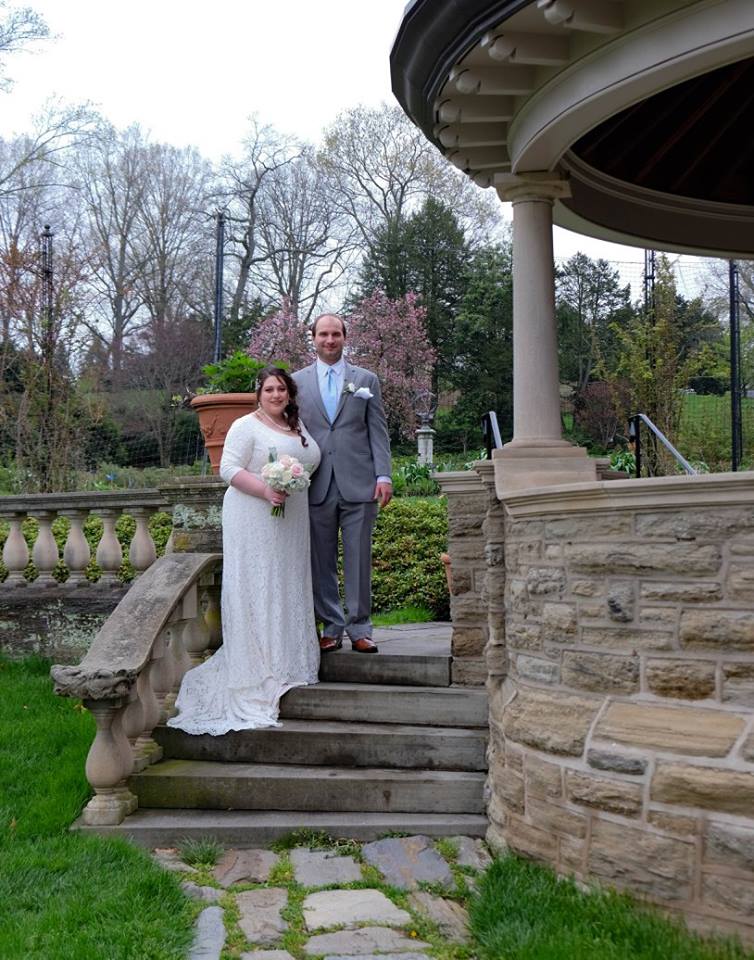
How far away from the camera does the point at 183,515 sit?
546 centimetres

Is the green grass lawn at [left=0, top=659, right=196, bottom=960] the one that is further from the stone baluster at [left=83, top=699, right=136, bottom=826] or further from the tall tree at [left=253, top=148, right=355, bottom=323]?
the tall tree at [left=253, top=148, right=355, bottom=323]

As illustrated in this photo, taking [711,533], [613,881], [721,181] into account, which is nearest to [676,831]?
[613,881]

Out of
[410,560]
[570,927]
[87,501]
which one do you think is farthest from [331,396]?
[410,560]

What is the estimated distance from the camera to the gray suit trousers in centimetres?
507

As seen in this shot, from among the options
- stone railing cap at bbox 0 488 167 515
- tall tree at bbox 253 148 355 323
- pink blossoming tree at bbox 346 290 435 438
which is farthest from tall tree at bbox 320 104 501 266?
stone railing cap at bbox 0 488 167 515

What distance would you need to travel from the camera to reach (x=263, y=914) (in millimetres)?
3402

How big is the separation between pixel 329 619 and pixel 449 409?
21.1m

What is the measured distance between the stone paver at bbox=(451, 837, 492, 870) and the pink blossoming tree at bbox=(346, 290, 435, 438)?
20027mm

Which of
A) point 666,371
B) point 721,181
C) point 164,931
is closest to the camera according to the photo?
point 164,931

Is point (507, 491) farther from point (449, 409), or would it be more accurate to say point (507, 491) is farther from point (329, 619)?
point (449, 409)

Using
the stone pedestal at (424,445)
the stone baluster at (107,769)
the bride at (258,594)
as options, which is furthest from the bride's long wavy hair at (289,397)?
the stone pedestal at (424,445)

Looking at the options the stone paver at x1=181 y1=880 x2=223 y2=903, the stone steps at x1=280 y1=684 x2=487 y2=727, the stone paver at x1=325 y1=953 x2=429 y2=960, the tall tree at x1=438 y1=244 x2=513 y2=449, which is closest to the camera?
the stone paver at x1=325 y1=953 x2=429 y2=960

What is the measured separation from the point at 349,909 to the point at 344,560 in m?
2.02

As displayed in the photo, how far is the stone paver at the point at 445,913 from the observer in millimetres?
3289
